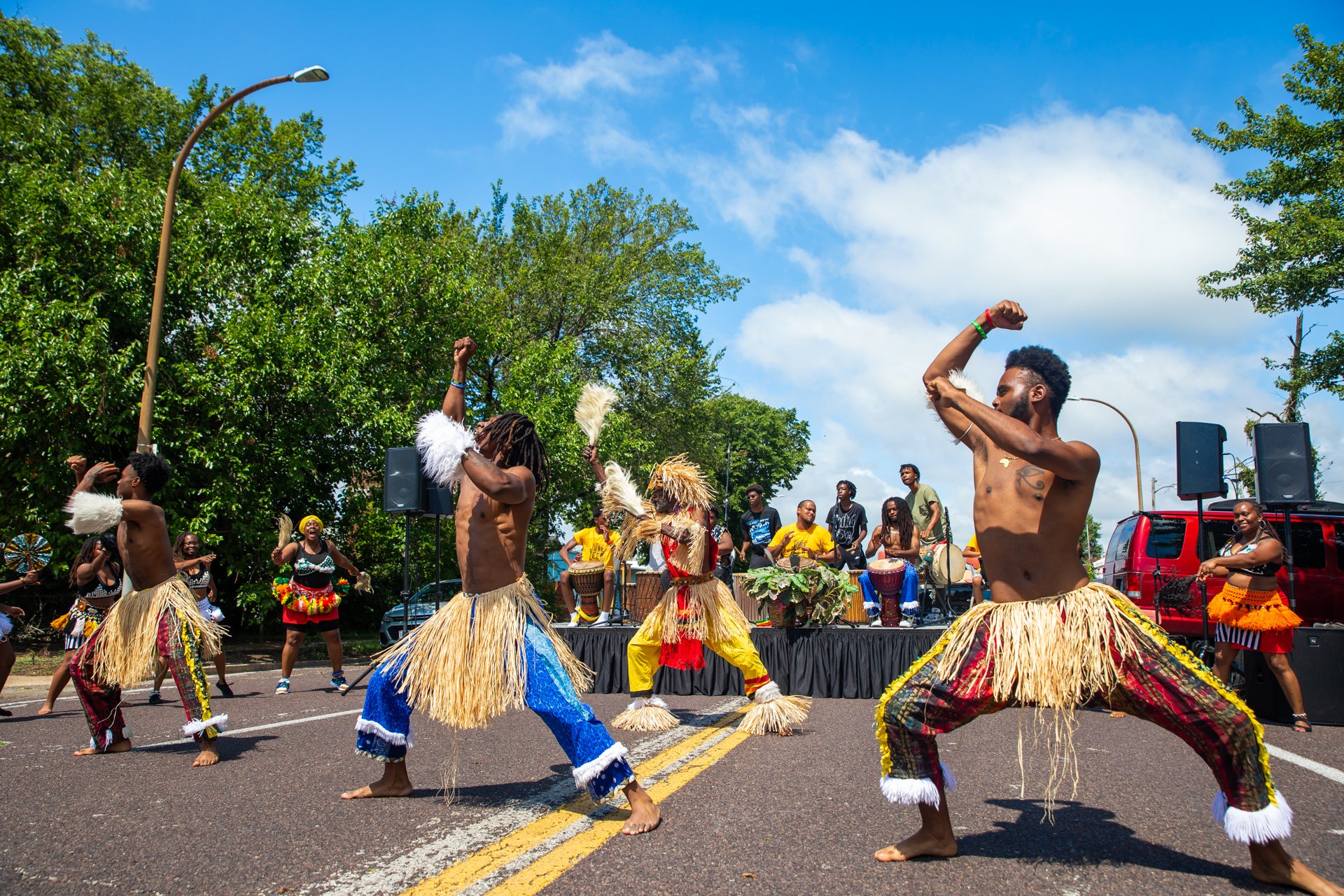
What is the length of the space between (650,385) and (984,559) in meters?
24.8

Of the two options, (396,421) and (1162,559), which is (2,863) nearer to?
(1162,559)

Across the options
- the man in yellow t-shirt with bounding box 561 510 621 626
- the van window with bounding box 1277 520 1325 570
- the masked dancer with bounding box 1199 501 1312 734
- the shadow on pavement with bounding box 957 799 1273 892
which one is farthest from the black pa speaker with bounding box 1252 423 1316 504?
the man in yellow t-shirt with bounding box 561 510 621 626

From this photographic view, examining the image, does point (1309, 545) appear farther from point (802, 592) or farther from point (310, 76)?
point (310, 76)

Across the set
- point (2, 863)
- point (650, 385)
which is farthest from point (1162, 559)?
point (650, 385)

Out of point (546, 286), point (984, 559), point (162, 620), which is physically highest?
point (546, 286)

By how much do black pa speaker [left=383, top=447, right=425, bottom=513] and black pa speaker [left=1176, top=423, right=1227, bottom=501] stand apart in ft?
24.1

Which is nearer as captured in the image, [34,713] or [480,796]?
[480,796]

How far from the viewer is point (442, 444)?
3.71 meters

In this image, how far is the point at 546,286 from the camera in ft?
86.3

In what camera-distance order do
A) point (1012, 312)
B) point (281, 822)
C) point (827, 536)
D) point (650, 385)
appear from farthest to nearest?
1. point (650, 385)
2. point (827, 536)
3. point (281, 822)
4. point (1012, 312)

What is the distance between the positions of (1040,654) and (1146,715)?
15.8 inches

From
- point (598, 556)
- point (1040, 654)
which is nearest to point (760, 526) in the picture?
point (598, 556)

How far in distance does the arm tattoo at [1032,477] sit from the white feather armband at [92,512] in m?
5.00

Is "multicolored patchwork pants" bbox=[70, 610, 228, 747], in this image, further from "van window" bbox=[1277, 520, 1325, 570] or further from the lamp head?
"van window" bbox=[1277, 520, 1325, 570]
